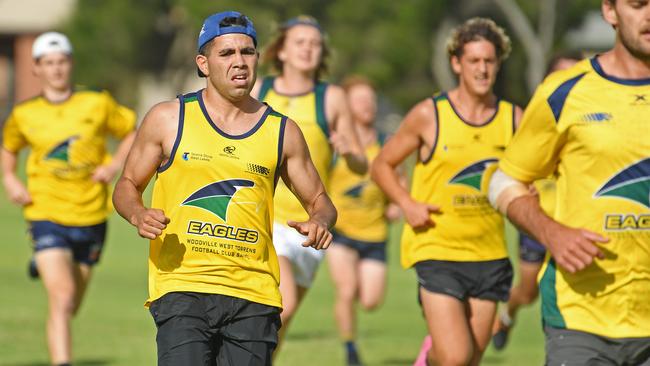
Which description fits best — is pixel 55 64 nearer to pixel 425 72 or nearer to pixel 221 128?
pixel 221 128

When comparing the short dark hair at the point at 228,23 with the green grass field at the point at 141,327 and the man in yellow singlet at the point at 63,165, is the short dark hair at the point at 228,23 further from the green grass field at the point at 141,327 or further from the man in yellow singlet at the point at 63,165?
the green grass field at the point at 141,327

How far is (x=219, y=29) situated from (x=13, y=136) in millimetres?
4828

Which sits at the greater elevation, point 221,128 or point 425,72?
point 425,72

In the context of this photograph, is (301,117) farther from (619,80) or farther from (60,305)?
(619,80)

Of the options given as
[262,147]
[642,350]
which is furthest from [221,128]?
[642,350]

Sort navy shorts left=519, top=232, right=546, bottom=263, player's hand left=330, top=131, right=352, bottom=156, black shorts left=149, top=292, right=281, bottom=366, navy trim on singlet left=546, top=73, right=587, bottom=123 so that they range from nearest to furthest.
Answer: navy trim on singlet left=546, top=73, right=587, bottom=123, black shorts left=149, top=292, right=281, bottom=366, player's hand left=330, top=131, right=352, bottom=156, navy shorts left=519, top=232, right=546, bottom=263

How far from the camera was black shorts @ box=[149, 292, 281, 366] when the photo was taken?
5816 mm

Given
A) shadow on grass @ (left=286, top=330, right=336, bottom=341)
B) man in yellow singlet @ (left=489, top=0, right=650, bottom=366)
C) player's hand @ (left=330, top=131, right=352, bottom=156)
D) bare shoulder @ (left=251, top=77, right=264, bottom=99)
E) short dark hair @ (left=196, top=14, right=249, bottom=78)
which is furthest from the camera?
shadow on grass @ (left=286, top=330, right=336, bottom=341)

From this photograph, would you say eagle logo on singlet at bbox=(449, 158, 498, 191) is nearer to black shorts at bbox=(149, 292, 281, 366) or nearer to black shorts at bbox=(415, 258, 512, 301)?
black shorts at bbox=(415, 258, 512, 301)

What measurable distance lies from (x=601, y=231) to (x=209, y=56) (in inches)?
76.4

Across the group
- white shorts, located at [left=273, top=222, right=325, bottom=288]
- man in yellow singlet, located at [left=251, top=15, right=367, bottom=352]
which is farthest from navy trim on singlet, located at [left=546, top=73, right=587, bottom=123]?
white shorts, located at [left=273, top=222, right=325, bottom=288]

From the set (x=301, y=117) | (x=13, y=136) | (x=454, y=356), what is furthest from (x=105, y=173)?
(x=454, y=356)

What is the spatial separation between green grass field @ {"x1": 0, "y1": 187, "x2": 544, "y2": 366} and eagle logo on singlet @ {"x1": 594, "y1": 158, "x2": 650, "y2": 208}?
643 cm

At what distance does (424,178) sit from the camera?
8.01 meters
